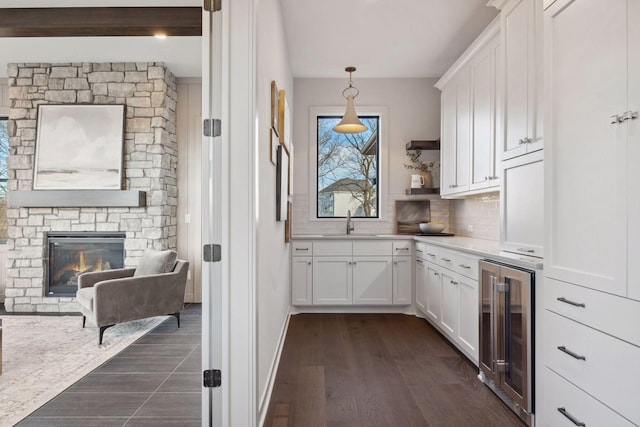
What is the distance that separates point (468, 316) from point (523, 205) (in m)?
A: 1.00

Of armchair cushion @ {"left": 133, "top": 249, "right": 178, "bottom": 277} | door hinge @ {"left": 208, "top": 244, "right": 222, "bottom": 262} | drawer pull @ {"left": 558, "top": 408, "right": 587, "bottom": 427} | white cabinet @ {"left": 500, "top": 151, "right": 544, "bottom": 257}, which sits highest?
white cabinet @ {"left": 500, "top": 151, "right": 544, "bottom": 257}

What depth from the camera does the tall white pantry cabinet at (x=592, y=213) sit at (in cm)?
138

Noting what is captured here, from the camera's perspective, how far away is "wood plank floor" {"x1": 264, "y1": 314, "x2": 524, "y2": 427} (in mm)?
2178

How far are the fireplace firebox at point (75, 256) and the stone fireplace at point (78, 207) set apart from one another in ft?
0.12

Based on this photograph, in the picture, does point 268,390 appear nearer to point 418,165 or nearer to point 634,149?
point 634,149

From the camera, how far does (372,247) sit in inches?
175

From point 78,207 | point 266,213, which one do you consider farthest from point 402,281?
point 78,207

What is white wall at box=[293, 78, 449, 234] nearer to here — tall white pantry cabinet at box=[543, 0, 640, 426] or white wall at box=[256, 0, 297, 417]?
white wall at box=[256, 0, 297, 417]

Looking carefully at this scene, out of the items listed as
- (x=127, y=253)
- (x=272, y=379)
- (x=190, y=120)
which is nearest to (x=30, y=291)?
(x=127, y=253)

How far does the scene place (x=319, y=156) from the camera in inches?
201

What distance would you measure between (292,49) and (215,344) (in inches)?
131

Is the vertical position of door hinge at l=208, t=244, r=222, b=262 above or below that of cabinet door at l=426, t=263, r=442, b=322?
above

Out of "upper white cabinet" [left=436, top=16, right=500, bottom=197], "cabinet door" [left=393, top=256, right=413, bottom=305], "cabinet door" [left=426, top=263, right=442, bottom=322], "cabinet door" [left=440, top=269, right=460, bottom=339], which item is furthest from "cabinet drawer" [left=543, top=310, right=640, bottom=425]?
"cabinet door" [left=393, top=256, right=413, bottom=305]

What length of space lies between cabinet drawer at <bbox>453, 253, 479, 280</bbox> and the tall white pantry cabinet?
0.90m
